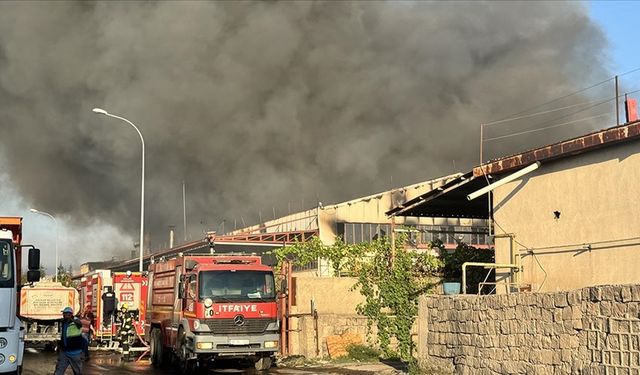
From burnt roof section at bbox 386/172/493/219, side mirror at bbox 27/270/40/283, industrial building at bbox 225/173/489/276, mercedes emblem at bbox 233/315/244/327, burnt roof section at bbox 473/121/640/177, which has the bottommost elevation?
mercedes emblem at bbox 233/315/244/327

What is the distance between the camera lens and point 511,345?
49.0ft

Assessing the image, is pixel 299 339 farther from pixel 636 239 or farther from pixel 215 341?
pixel 636 239

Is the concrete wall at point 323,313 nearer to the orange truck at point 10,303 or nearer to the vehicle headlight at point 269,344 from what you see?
the vehicle headlight at point 269,344

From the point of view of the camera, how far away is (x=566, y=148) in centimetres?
1811

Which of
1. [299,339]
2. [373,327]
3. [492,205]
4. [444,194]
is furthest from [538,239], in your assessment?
[299,339]

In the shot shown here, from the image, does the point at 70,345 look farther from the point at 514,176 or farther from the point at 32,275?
the point at 514,176

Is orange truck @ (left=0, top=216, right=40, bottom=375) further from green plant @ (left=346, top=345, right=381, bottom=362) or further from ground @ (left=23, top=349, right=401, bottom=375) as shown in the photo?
green plant @ (left=346, top=345, right=381, bottom=362)

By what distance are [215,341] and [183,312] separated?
4.70 ft

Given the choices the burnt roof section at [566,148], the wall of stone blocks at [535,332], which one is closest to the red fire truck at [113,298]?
the burnt roof section at [566,148]

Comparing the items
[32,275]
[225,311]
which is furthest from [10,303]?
[225,311]

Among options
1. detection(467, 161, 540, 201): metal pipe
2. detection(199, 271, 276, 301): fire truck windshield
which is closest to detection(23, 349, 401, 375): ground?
detection(199, 271, 276, 301): fire truck windshield

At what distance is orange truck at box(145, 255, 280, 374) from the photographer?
61.2ft

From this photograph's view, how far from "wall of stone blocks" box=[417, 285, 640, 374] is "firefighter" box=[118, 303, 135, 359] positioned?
1245 cm

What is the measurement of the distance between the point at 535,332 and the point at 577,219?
15.2 feet
